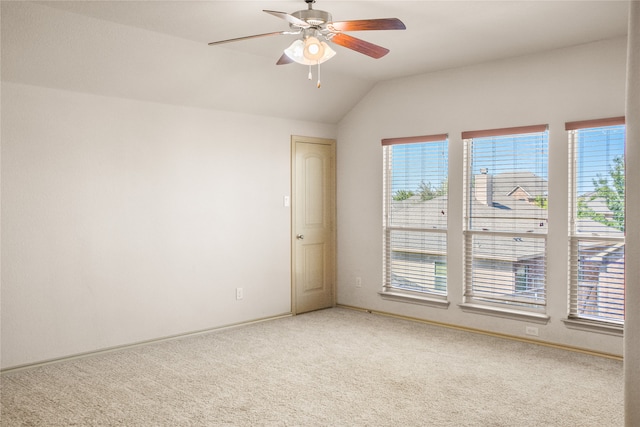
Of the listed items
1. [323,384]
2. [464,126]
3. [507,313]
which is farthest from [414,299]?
[323,384]

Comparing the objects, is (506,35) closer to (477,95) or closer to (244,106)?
(477,95)

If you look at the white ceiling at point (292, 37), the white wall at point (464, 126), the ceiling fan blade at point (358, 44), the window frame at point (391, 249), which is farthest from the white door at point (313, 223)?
the ceiling fan blade at point (358, 44)

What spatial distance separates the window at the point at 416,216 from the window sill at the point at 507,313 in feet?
1.11

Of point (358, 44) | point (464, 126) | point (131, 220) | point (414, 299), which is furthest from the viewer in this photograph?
point (414, 299)

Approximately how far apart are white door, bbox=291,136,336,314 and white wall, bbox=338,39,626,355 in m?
0.14

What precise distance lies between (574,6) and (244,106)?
121 inches

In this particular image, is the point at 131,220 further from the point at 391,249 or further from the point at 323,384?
the point at 391,249

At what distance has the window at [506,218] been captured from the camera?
185 inches

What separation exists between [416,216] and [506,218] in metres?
1.01

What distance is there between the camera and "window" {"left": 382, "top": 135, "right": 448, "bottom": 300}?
5.38m

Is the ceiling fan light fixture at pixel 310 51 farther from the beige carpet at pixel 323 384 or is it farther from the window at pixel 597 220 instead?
the window at pixel 597 220

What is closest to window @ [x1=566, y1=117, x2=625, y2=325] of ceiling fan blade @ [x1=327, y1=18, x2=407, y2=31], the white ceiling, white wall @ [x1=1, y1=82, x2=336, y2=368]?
the white ceiling

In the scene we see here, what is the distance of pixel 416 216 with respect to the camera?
5.60 meters

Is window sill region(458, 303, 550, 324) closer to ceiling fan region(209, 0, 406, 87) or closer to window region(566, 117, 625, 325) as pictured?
window region(566, 117, 625, 325)
